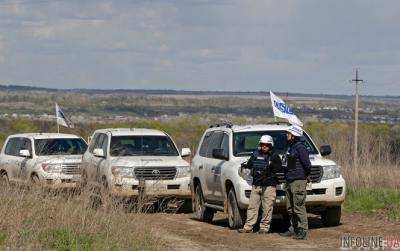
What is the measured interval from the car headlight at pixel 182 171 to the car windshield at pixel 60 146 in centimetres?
545

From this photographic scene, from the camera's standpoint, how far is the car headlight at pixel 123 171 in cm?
2077

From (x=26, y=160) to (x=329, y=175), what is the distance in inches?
416

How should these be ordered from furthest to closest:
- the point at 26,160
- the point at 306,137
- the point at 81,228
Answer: the point at 26,160 → the point at 306,137 → the point at 81,228

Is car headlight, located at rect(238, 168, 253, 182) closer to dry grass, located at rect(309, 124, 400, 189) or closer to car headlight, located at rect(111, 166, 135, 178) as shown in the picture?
car headlight, located at rect(111, 166, 135, 178)

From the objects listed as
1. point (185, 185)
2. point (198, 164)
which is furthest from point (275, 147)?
point (185, 185)

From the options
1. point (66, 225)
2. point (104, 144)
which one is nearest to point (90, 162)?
point (104, 144)

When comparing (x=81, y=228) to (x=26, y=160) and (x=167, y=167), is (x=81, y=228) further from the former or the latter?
(x=26, y=160)

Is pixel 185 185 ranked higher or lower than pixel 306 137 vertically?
lower

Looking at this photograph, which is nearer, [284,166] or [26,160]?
[284,166]

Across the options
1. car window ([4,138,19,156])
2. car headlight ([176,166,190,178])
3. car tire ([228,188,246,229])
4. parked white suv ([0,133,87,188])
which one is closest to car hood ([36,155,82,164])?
parked white suv ([0,133,87,188])

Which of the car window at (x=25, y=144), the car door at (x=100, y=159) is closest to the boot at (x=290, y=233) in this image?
the car door at (x=100, y=159)

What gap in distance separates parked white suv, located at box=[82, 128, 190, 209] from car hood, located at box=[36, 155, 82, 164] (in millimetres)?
2274

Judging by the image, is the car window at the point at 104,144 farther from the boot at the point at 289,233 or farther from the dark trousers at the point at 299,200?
the dark trousers at the point at 299,200

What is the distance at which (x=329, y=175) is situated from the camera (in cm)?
1734
